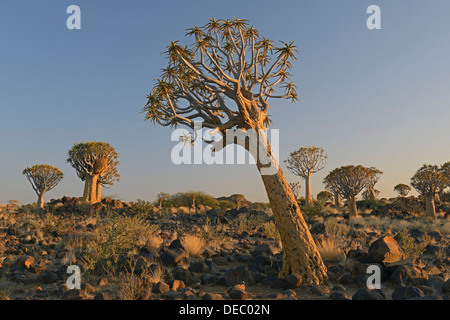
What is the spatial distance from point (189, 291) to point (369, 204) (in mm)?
31030

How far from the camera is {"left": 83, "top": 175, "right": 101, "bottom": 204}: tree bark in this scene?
26.7 metres

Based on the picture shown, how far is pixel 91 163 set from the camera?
1097 inches

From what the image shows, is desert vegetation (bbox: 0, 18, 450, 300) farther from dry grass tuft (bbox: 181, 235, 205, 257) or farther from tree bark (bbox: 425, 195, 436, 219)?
tree bark (bbox: 425, 195, 436, 219)

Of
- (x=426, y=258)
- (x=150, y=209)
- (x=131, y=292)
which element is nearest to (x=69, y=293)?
(x=131, y=292)

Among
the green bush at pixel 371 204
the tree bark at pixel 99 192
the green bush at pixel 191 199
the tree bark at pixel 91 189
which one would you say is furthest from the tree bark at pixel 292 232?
the green bush at pixel 371 204

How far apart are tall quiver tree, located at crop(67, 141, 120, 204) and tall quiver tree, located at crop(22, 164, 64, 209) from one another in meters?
→ 5.75

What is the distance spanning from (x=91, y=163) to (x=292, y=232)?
2394 centimetres

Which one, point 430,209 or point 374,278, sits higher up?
point 430,209

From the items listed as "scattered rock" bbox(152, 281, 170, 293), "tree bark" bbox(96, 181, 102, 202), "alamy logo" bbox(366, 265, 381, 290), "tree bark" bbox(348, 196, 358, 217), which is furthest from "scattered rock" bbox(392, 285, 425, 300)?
"tree bark" bbox(96, 181, 102, 202)

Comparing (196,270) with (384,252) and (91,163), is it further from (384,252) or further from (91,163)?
(91,163)

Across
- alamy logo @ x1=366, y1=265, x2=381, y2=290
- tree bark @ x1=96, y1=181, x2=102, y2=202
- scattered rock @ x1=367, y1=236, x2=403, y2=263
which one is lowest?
alamy logo @ x1=366, y1=265, x2=381, y2=290

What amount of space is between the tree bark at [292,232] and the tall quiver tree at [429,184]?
20665mm

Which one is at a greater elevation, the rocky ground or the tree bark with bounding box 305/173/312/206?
the tree bark with bounding box 305/173/312/206

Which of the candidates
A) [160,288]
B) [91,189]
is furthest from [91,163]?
[160,288]
